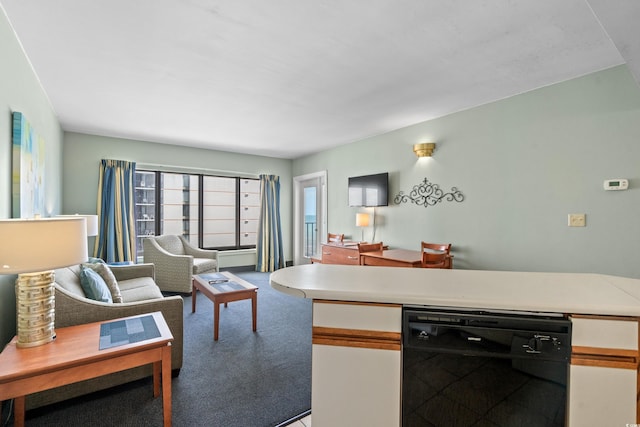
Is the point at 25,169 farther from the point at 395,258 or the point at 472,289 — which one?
the point at 395,258

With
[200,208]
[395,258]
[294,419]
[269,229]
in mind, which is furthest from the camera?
[269,229]

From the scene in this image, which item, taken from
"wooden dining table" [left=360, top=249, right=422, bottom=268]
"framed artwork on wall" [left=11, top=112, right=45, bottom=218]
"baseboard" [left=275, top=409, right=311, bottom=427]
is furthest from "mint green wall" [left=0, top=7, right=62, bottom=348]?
"wooden dining table" [left=360, top=249, right=422, bottom=268]

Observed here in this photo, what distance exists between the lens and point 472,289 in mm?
1284

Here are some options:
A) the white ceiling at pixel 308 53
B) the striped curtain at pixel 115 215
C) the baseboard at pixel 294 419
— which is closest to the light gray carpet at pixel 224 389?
the baseboard at pixel 294 419

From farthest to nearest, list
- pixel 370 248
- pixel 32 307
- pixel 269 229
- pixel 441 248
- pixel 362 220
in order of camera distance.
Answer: pixel 269 229 → pixel 362 220 → pixel 370 248 → pixel 441 248 → pixel 32 307

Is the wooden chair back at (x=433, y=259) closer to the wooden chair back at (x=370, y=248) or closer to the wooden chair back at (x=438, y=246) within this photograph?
the wooden chair back at (x=438, y=246)

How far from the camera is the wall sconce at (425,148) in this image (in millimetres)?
3836

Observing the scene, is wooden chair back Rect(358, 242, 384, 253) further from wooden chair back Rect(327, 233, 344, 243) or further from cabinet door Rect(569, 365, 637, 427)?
cabinet door Rect(569, 365, 637, 427)

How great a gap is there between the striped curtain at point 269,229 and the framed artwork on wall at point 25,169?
3770 millimetres

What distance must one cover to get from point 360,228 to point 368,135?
60.1 inches

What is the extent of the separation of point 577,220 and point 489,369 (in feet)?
7.91

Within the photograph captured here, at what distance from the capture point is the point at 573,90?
273 centimetres

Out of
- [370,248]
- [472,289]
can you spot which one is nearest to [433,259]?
[370,248]

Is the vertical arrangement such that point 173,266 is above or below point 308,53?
below
